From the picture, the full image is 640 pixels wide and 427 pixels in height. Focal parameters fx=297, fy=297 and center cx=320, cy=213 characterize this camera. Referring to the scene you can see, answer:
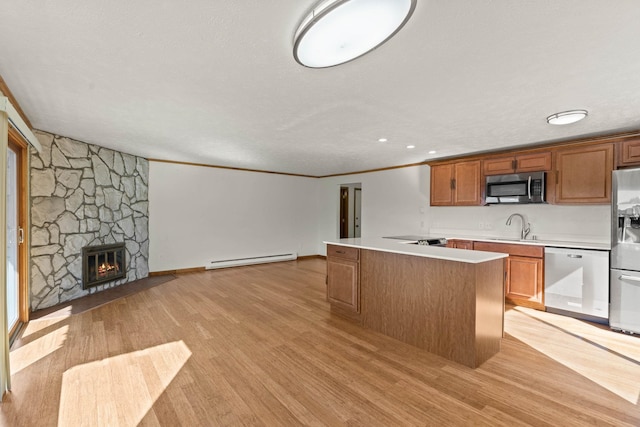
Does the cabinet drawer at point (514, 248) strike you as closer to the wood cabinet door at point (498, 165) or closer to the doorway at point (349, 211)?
the wood cabinet door at point (498, 165)

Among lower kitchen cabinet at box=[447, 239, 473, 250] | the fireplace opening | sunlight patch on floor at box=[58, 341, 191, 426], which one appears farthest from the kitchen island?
the fireplace opening

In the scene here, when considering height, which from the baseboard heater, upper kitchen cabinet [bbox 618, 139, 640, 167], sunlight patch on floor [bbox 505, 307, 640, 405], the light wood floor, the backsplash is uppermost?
upper kitchen cabinet [bbox 618, 139, 640, 167]

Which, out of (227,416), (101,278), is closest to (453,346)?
(227,416)

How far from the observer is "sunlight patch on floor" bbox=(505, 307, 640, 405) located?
2229 millimetres

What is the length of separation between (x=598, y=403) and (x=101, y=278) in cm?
577

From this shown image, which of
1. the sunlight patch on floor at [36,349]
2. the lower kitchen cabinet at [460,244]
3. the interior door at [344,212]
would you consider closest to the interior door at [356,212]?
the interior door at [344,212]

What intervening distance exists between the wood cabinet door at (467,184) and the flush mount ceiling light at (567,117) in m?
1.68

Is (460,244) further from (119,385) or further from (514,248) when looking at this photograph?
(119,385)

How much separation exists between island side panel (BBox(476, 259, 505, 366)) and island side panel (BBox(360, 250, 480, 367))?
0.08m

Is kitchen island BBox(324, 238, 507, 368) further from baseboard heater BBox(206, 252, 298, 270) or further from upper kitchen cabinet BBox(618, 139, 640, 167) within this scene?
baseboard heater BBox(206, 252, 298, 270)

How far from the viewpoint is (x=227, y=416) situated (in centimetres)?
182

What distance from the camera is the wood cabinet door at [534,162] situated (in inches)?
156

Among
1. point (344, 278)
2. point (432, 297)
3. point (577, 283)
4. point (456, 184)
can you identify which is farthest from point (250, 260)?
point (577, 283)

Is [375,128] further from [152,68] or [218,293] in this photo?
[218,293]
